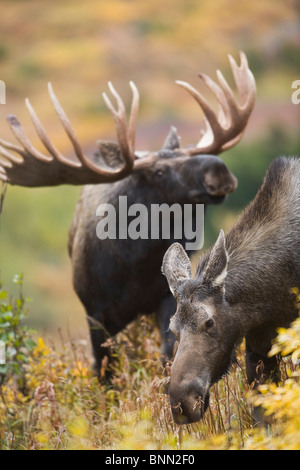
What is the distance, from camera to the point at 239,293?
4.55 m

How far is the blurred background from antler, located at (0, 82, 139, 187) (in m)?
10.2

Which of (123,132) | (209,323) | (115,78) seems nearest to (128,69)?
(115,78)

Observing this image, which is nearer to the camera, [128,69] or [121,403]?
[121,403]

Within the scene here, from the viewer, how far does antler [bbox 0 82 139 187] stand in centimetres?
648

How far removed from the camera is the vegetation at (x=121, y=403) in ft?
13.8

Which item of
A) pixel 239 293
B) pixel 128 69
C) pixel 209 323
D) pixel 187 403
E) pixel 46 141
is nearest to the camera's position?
pixel 187 403

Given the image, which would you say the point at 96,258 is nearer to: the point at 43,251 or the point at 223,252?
the point at 223,252

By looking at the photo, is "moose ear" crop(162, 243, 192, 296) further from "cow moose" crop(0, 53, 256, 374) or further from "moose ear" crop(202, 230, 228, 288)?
"cow moose" crop(0, 53, 256, 374)

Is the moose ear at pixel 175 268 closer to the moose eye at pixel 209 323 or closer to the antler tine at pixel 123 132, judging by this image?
the moose eye at pixel 209 323

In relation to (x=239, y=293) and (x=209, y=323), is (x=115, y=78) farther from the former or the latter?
(x=209, y=323)

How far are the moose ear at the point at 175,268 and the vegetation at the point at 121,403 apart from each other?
564 millimetres

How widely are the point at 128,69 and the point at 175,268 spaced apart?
50.2 feet

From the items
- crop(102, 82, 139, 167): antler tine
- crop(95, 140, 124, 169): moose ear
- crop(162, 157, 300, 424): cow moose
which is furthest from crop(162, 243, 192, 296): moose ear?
crop(95, 140, 124, 169): moose ear

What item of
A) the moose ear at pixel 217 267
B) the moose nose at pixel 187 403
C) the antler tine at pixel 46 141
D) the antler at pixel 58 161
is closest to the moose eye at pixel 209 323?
the moose ear at pixel 217 267
